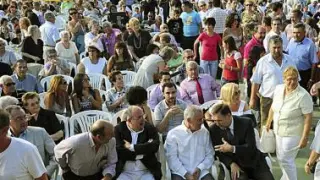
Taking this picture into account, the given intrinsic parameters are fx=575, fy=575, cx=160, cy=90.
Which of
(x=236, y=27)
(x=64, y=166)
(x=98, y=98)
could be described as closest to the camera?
(x=64, y=166)

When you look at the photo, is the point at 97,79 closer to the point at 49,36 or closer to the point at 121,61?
the point at 121,61

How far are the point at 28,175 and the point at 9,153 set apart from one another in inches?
9.5

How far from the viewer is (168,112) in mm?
6047

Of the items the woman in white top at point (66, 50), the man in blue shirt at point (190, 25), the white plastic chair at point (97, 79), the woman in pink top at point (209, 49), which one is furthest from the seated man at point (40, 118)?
the man in blue shirt at point (190, 25)

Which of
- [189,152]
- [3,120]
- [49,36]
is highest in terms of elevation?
[3,120]

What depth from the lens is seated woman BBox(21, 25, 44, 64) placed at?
9703 mm

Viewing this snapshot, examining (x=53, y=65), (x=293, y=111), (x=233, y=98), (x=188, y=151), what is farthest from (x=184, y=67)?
(x=188, y=151)

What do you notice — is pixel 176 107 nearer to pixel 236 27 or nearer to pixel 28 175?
pixel 28 175

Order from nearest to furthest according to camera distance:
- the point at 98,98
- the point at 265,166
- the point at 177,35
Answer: the point at 265,166 → the point at 98,98 → the point at 177,35

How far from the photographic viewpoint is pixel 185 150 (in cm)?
538

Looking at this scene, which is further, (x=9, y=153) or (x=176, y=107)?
(x=176, y=107)

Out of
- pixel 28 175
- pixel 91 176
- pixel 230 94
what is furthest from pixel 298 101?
pixel 28 175

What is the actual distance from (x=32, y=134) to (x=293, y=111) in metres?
2.50

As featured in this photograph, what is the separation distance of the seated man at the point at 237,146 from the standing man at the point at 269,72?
1.53m
